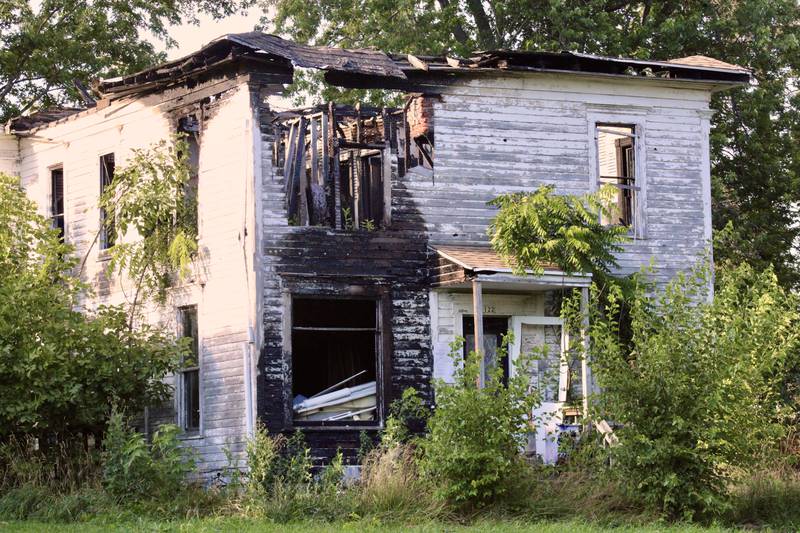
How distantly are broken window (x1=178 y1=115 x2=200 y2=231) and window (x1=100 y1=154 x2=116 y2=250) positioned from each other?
169cm

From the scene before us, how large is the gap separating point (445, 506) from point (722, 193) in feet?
44.7

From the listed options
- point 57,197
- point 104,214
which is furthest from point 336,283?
point 57,197

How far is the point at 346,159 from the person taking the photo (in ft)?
66.3

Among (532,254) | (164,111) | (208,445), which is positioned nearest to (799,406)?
(532,254)

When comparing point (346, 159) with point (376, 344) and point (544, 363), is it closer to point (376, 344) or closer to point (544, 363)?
point (376, 344)

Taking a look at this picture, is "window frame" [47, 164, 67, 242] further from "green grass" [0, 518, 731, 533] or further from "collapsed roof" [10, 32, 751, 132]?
"green grass" [0, 518, 731, 533]

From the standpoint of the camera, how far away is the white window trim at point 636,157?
68.4ft

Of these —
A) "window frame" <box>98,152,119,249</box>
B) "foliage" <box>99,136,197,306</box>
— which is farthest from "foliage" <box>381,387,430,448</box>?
"window frame" <box>98,152,119,249</box>

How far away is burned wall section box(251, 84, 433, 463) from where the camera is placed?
18281 mm

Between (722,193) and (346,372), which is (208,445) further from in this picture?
(722,193)

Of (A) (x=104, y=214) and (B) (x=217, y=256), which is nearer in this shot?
(B) (x=217, y=256)

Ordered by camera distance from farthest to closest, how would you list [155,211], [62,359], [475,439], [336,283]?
[155,211], [336,283], [62,359], [475,439]

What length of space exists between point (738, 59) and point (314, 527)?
1754 cm

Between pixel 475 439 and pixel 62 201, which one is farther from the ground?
pixel 62 201
